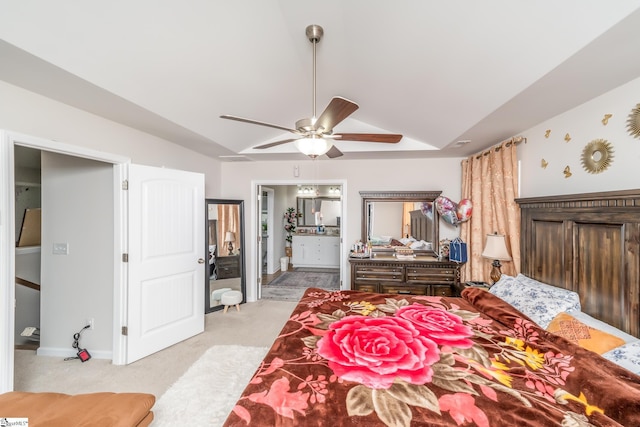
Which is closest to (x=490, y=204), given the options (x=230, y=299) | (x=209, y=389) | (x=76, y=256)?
(x=209, y=389)

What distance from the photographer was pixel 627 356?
1.32m

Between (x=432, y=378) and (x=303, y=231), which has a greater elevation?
(x=303, y=231)

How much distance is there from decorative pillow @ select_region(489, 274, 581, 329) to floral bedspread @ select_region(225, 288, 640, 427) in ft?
0.44

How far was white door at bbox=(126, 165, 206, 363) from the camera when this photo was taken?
2594mm

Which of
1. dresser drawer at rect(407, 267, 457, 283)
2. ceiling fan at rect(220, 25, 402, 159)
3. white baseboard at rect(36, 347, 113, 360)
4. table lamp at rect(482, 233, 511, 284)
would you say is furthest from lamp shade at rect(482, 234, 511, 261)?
white baseboard at rect(36, 347, 113, 360)

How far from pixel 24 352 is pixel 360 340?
3641 millimetres

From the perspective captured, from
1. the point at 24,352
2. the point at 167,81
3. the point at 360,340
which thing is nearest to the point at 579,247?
the point at 360,340

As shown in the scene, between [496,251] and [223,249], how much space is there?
381cm

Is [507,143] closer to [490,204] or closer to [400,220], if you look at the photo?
[490,204]

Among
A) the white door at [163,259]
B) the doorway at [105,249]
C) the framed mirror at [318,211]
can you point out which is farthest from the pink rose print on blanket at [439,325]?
the framed mirror at [318,211]

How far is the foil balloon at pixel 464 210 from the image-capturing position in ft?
11.4

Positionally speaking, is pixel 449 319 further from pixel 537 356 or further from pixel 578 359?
pixel 578 359

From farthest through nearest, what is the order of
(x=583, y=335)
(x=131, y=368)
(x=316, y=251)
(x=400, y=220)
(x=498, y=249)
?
(x=316, y=251)
(x=400, y=220)
(x=498, y=249)
(x=131, y=368)
(x=583, y=335)

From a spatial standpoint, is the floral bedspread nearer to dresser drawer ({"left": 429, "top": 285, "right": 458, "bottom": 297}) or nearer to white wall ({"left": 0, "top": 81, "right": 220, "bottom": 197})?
dresser drawer ({"left": 429, "top": 285, "right": 458, "bottom": 297})
